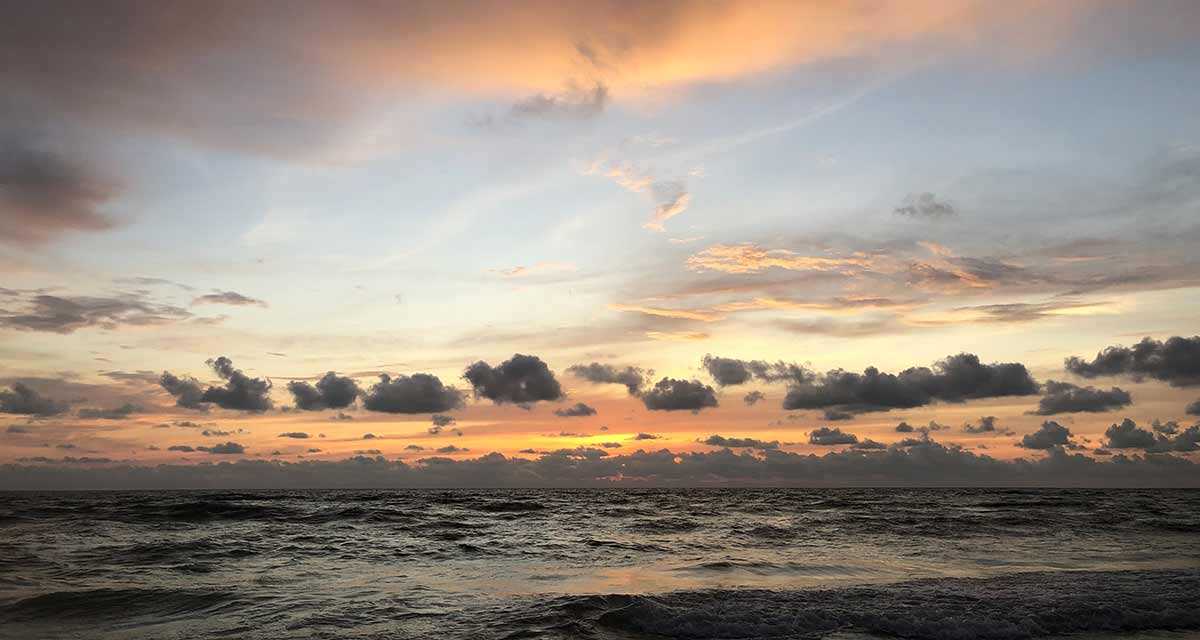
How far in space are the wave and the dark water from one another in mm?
63

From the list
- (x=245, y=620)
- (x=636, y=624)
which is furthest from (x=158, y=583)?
(x=636, y=624)

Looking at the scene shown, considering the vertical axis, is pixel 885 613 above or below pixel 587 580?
above

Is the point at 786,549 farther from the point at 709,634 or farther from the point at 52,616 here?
the point at 52,616

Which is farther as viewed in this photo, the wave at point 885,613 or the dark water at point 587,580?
the dark water at point 587,580

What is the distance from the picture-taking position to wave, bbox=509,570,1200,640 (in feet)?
50.6

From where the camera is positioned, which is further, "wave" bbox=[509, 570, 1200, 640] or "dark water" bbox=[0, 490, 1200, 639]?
"dark water" bbox=[0, 490, 1200, 639]

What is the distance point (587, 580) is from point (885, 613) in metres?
9.35

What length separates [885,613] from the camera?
16531mm

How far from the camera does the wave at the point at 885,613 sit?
15.4 meters

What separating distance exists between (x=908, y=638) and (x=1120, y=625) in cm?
519

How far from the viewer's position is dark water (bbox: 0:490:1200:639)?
1582 cm

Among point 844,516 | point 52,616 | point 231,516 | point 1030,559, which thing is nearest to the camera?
point 52,616

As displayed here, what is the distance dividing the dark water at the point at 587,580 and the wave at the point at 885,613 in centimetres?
6

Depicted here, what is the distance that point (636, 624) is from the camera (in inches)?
630
